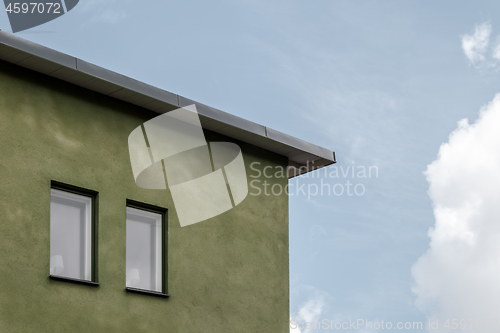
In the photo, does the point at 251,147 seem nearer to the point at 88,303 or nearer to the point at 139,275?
the point at 139,275

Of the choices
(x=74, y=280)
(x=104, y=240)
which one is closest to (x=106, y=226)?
(x=104, y=240)

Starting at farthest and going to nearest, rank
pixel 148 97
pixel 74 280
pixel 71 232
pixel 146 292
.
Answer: pixel 148 97
pixel 146 292
pixel 71 232
pixel 74 280

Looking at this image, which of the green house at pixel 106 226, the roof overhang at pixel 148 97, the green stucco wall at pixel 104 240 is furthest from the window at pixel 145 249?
the roof overhang at pixel 148 97

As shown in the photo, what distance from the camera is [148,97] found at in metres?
12.9

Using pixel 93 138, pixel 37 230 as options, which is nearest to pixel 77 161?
pixel 93 138

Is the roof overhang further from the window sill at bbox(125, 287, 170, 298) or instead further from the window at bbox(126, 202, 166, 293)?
the window sill at bbox(125, 287, 170, 298)

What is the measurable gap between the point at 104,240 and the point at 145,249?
102cm

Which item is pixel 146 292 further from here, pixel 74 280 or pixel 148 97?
pixel 148 97

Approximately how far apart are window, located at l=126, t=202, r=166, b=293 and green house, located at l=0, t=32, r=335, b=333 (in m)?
0.02

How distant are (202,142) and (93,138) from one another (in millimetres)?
2523

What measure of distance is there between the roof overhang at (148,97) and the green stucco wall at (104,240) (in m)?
0.22

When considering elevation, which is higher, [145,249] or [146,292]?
[145,249]

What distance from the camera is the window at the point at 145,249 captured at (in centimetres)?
1266

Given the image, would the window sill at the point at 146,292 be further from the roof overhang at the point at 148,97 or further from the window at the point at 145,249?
the roof overhang at the point at 148,97
